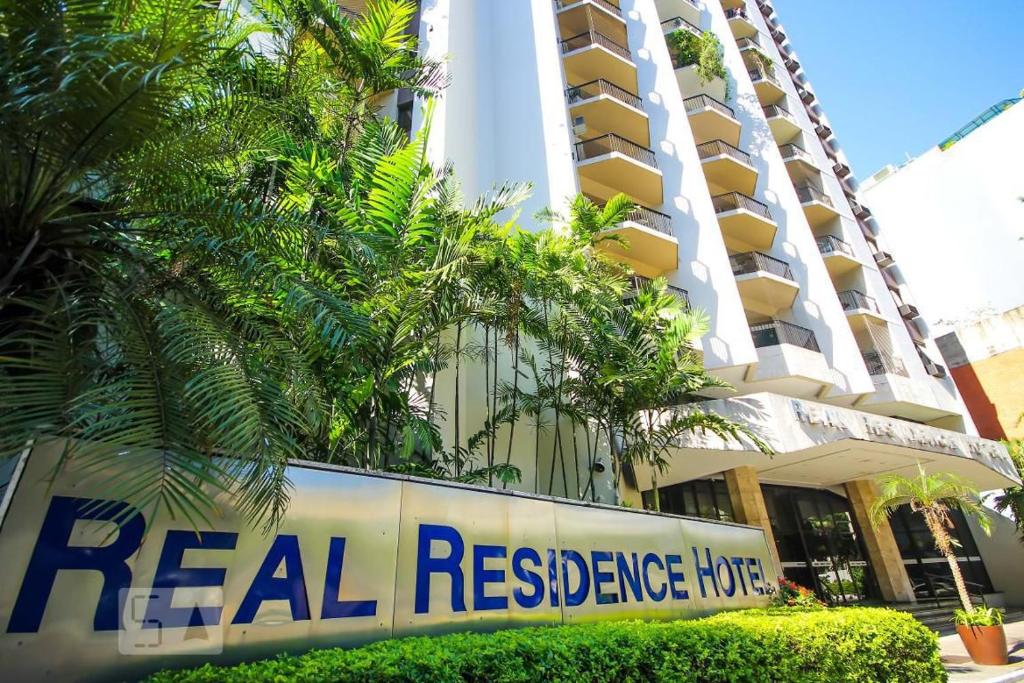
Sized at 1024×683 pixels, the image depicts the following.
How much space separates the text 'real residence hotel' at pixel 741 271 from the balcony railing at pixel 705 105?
4.6 inches

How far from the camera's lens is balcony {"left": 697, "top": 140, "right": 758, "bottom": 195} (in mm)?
18250

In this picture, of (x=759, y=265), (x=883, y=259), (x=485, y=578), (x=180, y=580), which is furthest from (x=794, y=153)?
(x=180, y=580)

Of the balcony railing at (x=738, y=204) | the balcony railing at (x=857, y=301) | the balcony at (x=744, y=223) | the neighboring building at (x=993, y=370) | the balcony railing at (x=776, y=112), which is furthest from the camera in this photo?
the balcony railing at (x=776, y=112)

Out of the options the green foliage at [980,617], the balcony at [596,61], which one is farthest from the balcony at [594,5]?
the green foliage at [980,617]

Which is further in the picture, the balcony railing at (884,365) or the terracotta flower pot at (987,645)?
the balcony railing at (884,365)

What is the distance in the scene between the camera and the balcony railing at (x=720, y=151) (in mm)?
18562

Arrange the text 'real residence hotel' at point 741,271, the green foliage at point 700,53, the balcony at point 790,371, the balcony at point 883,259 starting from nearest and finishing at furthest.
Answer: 1. the text 'real residence hotel' at point 741,271
2. the balcony at point 790,371
3. the green foliage at point 700,53
4. the balcony at point 883,259

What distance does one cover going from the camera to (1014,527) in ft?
60.2

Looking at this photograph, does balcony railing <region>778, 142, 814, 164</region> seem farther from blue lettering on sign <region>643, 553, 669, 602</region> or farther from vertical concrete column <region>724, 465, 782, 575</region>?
blue lettering on sign <region>643, 553, 669, 602</region>

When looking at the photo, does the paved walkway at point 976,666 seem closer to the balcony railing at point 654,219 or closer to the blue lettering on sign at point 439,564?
the blue lettering on sign at point 439,564

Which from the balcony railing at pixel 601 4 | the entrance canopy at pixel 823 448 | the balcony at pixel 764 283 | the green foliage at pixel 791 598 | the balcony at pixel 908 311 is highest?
the balcony railing at pixel 601 4

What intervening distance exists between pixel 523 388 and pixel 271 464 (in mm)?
7061

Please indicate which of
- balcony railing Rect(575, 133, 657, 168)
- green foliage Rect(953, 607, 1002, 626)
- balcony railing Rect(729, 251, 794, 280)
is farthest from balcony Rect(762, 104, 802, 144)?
green foliage Rect(953, 607, 1002, 626)

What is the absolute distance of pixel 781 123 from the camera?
896 inches
